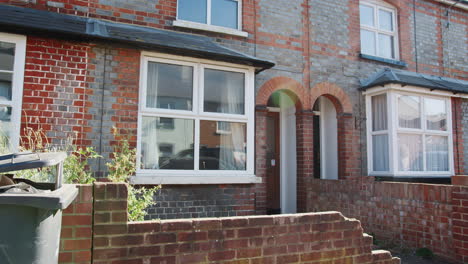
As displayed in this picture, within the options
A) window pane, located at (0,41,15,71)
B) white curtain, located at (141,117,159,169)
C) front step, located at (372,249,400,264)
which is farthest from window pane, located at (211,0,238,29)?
front step, located at (372,249,400,264)

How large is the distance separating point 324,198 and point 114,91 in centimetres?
453

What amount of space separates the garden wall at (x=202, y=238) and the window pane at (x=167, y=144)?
9.74ft

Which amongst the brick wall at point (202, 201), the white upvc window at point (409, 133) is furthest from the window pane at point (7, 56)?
the white upvc window at point (409, 133)

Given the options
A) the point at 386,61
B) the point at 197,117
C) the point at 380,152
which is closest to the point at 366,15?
the point at 386,61

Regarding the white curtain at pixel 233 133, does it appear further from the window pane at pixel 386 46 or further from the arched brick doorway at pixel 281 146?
the window pane at pixel 386 46

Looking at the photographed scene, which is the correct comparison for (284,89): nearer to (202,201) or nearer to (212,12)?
(212,12)

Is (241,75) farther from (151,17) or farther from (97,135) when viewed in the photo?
(97,135)

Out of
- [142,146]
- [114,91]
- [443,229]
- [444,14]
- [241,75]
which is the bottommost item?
[443,229]

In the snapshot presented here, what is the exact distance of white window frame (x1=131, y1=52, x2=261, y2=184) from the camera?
5828mm

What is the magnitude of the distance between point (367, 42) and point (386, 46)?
2.21 feet

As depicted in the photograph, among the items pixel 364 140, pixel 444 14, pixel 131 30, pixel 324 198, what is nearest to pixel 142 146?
pixel 131 30

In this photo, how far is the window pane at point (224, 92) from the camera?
6.46 m

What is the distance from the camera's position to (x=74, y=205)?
2.76 meters

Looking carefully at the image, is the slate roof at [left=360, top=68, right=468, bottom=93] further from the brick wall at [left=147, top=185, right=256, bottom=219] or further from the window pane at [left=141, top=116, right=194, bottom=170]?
the window pane at [left=141, top=116, right=194, bottom=170]
